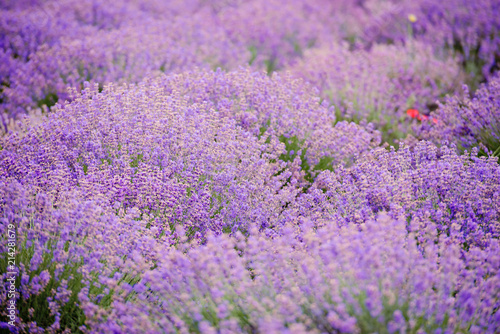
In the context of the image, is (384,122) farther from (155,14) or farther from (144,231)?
(155,14)

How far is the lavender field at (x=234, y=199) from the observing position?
167cm

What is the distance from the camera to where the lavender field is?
1.67 m

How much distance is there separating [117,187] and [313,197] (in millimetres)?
A: 1211

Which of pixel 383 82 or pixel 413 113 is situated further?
pixel 383 82

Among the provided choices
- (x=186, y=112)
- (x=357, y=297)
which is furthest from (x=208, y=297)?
(x=186, y=112)

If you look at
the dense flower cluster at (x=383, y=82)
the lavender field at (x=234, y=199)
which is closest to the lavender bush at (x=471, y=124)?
the lavender field at (x=234, y=199)

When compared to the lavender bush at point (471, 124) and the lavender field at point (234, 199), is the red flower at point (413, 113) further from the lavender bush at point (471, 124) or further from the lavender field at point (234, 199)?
the lavender bush at point (471, 124)

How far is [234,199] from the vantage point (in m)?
2.49

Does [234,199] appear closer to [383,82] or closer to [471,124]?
[471,124]

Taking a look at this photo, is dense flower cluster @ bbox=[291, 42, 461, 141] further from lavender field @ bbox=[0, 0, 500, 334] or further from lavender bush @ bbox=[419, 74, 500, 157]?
lavender bush @ bbox=[419, 74, 500, 157]

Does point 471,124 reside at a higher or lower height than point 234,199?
higher

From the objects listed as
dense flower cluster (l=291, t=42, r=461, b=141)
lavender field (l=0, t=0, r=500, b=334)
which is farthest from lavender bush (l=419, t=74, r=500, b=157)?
dense flower cluster (l=291, t=42, r=461, b=141)

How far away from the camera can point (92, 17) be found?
5.73 m

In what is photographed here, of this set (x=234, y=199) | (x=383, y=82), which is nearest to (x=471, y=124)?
(x=383, y=82)
